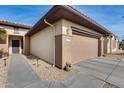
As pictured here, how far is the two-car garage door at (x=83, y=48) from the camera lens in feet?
26.5

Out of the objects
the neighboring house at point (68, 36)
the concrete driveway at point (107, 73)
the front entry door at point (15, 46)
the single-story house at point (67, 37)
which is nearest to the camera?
the concrete driveway at point (107, 73)

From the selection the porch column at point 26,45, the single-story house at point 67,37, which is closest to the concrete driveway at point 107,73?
the single-story house at point 67,37

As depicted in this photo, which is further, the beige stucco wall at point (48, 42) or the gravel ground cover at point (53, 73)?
the beige stucco wall at point (48, 42)

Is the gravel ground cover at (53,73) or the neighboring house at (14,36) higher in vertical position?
the neighboring house at (14,36)

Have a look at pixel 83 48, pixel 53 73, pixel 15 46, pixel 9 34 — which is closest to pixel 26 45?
pixel 15 46

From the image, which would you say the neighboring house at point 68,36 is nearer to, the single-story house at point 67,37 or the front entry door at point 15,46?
the single-story house at point 67,37

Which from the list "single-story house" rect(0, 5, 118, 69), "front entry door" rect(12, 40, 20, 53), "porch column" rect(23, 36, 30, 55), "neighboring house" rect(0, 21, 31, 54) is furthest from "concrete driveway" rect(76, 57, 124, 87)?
"front entry door" rect(12, 40, 20, 53)

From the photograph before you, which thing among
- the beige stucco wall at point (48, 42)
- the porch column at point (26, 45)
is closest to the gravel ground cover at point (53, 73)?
the beige stucco wall at point (48, 42)

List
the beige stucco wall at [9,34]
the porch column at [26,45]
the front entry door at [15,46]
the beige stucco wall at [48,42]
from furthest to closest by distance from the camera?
the front entry door at [15,46]
the porch column at [26,45]
the beige stucco wall at [9,34]
the beige stucco wall at [48,42]

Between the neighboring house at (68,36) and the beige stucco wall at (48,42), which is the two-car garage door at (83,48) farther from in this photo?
the beige stucco wall at (48,42)

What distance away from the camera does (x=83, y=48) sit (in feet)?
30.4

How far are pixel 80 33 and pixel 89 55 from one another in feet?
8.99
